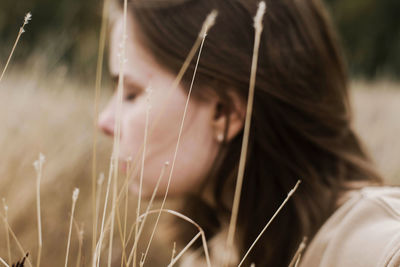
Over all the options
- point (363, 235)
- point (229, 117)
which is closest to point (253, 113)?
point (229, 117)

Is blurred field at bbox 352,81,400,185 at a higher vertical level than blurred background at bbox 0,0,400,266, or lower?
higher

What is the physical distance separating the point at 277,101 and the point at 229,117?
16 cm

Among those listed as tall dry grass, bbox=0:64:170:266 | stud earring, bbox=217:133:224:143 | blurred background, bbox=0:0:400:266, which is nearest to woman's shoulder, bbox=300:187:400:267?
stud earring, bbox=217:133:224:143

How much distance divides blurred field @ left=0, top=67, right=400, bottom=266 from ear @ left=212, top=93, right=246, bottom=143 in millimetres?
973

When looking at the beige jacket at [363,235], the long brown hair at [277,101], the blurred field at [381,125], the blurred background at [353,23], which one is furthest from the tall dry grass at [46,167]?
the blurred background at [353,23]

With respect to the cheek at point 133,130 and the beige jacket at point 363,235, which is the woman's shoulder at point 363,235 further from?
the cheek at point 133,130

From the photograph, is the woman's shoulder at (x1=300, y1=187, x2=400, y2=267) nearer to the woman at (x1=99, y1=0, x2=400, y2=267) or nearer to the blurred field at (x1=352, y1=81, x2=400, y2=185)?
the woman at (x1=99, y1=0, x2=400, y2=267)

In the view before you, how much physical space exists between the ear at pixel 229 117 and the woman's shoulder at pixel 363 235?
0.43 meters

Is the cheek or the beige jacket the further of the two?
the cheek

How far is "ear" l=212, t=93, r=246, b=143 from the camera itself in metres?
1.50

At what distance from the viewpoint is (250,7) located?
1.44 meters

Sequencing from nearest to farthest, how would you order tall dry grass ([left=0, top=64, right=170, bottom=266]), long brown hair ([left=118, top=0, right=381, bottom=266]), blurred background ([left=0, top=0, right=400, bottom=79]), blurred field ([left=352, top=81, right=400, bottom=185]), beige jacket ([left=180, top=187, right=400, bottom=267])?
beige jacket ([left=180, top=187, right=400, bottom=267]) → long brown hair ([left=118, top=0, right=381, bottom=266]) → tall dry grass ([left=0, top=64, right=170, bottom=266]) → blurred field ([left=352, top=81, right=400, bottom=185]) → blurred background ([left=0, top=0, right=400, bottom=79])

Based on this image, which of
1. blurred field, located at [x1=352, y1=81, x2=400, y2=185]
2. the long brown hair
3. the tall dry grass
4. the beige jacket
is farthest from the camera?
blurred field, located at [x1=352, y1=81, x2=400, y2=185]

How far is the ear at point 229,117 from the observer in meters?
1.50
